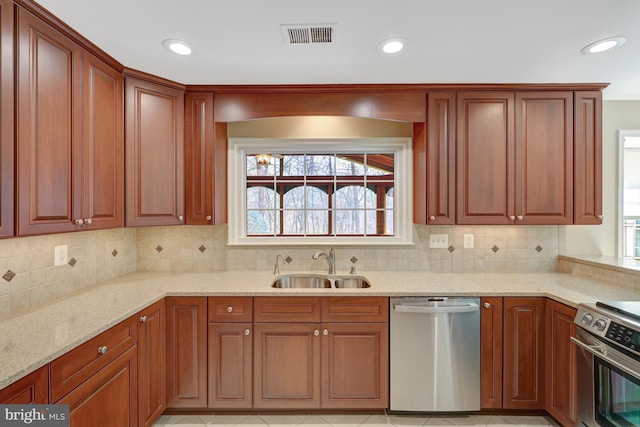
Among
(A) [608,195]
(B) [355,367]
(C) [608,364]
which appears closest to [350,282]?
(B) [355,367]

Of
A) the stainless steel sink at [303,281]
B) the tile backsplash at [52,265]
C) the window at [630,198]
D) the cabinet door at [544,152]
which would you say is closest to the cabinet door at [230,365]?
the stainless steel sink at [303,281]

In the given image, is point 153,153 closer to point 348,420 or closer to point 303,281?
point 303,281

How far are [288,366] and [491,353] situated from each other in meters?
1.34

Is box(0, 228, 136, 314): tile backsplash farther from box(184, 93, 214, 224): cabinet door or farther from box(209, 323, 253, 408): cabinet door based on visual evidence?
box(209, 323, 253, 408): cabinet door

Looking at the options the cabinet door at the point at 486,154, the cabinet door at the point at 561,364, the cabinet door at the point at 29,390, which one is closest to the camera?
the cabinet door at the point at 29,390

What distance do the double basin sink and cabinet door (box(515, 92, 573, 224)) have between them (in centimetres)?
133

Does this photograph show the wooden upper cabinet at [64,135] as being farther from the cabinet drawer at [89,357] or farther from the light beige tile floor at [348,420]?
the light beige tile floor at [348,420]

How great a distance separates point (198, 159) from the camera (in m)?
2.41

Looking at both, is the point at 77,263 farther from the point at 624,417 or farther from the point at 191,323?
the point at 624,417

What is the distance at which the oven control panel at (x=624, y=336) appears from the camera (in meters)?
1.44

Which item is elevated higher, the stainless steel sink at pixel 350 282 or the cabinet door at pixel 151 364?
the stainless steel sink at pixel 350 282

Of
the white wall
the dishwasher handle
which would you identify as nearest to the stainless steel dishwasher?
the dishwasher handle

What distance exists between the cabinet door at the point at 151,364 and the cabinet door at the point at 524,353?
222 centimetres

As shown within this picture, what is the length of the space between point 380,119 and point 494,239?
4.65ft
